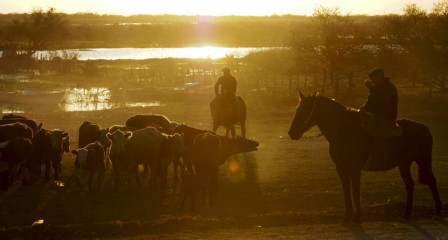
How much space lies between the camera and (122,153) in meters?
16.9

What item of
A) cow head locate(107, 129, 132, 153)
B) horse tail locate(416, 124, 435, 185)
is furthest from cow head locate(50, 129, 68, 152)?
horse tail locate(416, 124, 435, 185)

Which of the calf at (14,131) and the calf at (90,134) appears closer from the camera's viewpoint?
the calf at (14,131)

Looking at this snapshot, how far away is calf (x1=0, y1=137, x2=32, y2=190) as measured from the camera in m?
16.9

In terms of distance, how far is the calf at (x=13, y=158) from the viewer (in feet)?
55.5

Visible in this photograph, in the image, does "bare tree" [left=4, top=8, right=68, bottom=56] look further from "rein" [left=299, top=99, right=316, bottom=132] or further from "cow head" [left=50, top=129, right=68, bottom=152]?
"rein" [left=299, top=99, right=316, bottom=132]

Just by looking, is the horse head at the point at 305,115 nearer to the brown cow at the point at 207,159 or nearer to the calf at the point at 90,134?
the brown cow at the point at 207,159

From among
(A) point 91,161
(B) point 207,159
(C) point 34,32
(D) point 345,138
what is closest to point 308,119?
(D) point 345,138

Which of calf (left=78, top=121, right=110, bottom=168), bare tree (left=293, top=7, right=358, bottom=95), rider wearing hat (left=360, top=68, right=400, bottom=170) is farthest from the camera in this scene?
bare tree (left=293, top=7, right=358, bottom=95)

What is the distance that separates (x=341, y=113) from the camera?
13.6 metres

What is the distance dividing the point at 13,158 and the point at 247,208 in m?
5.70

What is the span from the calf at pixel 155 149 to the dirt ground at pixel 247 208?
482mm

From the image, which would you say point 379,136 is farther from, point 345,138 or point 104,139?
point 104,139

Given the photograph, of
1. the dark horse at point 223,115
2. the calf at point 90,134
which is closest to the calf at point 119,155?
the calf at point 90,134

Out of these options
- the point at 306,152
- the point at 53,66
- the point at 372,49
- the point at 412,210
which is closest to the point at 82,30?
the point at 53,66
